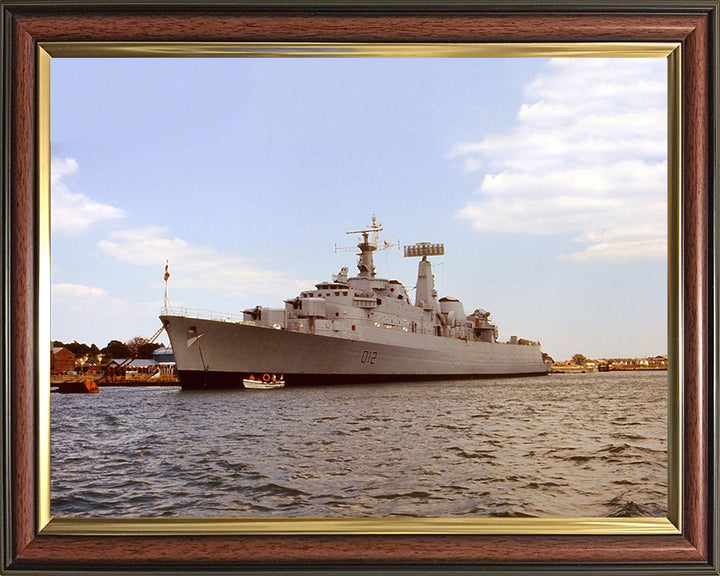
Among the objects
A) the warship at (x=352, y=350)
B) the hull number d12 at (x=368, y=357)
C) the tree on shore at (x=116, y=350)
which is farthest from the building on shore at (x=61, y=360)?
the hull number d12 at (x=368, y=357)

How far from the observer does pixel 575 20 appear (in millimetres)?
2061

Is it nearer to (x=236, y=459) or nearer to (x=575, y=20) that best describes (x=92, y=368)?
(x=236, y=459)

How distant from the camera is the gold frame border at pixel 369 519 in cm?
200

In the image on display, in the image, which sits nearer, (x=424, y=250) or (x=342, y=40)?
(x=342, y=40)

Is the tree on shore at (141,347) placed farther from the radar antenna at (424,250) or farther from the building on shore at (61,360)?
the radar antenna at (424,250)

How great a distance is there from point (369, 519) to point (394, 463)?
31.2 inches

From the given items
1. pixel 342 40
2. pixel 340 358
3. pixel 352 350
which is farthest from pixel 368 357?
pixel 342 40

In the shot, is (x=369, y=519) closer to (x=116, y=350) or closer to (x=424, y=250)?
(x=424, y=250)

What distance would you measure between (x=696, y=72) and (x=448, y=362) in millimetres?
13352

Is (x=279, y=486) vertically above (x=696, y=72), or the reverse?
(x=696, y=72)

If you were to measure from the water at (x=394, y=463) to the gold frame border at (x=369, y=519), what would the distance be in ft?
0.18

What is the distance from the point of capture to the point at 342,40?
2.08m

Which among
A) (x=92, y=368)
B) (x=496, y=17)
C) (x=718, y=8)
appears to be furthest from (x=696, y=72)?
(x=92, y=368)

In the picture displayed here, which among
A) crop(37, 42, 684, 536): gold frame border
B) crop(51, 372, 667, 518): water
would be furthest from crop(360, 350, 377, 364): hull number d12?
crop(37, 42, 684, 536): gold frame border
